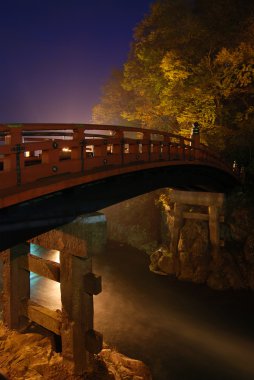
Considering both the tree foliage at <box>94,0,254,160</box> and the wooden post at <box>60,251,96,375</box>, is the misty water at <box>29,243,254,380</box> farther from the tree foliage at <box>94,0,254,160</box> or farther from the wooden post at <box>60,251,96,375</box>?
the tree foliage at <box>94,0,254,160</box>

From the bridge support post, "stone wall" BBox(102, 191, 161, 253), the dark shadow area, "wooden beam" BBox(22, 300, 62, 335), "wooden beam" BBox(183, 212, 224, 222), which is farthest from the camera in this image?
"stone wall" BBox(102, 191, 161, 253)

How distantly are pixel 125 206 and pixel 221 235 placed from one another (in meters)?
8.94

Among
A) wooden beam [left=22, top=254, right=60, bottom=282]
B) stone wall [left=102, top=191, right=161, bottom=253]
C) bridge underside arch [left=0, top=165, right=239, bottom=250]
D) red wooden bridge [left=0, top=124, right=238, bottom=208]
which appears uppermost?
red wooden bridge [left=0, top=124, right=238, bottom=208]

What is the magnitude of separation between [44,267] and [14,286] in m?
1.31

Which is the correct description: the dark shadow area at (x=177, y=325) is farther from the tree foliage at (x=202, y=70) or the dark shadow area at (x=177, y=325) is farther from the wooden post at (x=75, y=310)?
the tree foliage at (x=202, y=70)

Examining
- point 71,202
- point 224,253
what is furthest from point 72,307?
point 224,253

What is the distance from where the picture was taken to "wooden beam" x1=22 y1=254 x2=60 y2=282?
24.5ft

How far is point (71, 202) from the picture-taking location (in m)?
5.93

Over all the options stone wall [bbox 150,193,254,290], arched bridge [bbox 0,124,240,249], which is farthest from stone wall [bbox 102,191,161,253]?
arched bridge [bbox 0,124,240,249]

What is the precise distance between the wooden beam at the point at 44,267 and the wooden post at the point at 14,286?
255 millimetres

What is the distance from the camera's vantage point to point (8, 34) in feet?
447

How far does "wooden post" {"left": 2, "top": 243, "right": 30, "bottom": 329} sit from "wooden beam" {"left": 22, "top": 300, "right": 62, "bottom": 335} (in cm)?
26

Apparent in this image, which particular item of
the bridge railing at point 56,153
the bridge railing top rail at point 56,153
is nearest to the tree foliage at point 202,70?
the bridge railing top rail at point 56,153

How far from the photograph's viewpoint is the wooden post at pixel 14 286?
8172 millimetres
